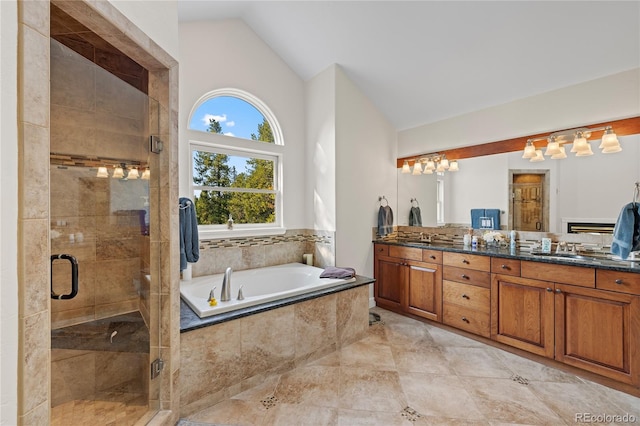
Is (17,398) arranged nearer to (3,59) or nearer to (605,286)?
(3,59)

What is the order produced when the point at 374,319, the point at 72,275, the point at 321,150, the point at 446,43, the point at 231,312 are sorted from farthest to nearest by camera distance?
1. the point at 321,150
2. the point at 374,319
3. the point at 446,43
4. the point at 231,312
5. the point at 72,275

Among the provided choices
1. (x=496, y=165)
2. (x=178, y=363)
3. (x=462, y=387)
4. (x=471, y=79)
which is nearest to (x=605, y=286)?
(x=462, y=387)

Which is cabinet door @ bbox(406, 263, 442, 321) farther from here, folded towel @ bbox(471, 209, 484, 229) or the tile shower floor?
folded towel @ bbox(471, 209, 484, 229)

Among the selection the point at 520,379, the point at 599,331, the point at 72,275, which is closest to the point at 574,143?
the point at 599,331

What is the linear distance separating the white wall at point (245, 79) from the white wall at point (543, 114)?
1.64 metres

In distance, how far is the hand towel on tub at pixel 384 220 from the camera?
11.9 ft

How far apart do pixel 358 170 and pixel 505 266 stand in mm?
1810

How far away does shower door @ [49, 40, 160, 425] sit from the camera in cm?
155

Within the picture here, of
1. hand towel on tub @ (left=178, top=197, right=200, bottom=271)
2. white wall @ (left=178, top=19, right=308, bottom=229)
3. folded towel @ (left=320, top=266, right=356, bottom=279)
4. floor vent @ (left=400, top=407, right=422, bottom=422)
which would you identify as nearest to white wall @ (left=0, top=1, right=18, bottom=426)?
hand towel on tub @ (left=178, top=197, right=200, bottom=271)

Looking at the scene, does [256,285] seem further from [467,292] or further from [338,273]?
[467,292]

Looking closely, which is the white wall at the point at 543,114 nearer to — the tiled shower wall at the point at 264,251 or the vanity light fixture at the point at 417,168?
the vanity light fixture at the point at 417,168

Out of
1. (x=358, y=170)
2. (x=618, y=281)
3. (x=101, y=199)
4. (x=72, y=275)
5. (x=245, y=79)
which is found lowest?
(x=618, y=281)

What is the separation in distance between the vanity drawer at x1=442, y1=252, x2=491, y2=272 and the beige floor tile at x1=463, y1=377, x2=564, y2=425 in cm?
93

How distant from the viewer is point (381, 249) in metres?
3.55
